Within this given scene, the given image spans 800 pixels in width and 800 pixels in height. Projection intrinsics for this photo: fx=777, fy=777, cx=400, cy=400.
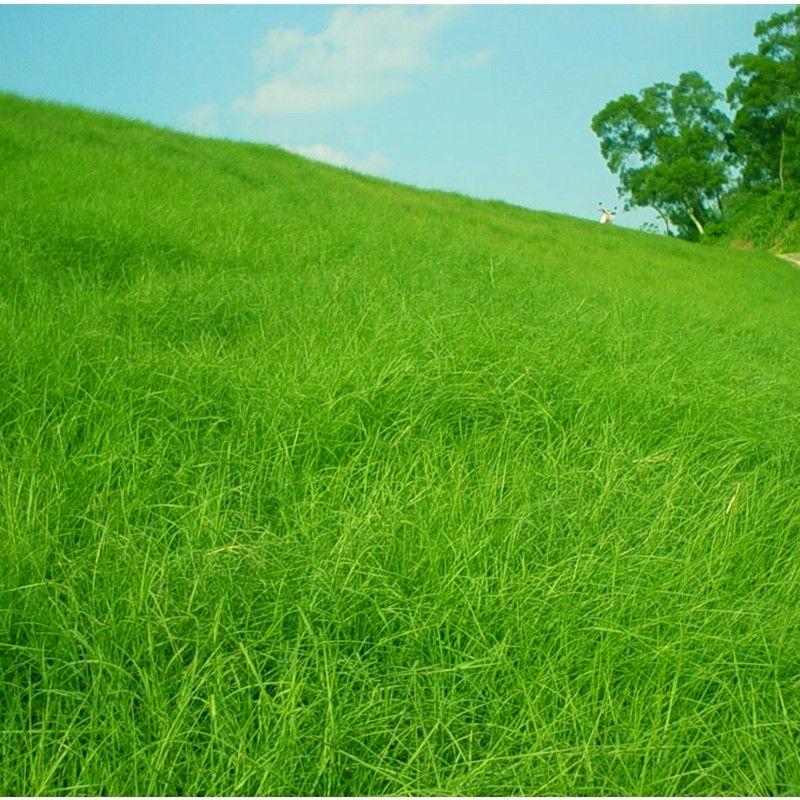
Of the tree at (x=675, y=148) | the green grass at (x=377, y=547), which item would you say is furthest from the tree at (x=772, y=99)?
the green grass at (x=377, y=547)

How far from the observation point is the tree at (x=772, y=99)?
22.2 meters

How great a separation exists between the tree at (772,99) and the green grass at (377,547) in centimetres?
2201

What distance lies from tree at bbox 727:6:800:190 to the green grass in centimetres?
2201

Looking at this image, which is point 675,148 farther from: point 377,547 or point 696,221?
point 377,547

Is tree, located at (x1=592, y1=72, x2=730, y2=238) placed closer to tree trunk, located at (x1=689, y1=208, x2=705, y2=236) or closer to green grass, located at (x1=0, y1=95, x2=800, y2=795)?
tree trunk, located at (x1=689, y1=208, x2=705, y2=236)

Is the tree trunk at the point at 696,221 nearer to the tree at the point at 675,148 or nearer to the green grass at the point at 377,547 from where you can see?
the tree at the point at 675,148

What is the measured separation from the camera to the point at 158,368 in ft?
9.27

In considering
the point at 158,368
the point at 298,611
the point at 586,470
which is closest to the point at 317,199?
the point at 158,368

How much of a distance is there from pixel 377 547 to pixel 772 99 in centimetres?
2492

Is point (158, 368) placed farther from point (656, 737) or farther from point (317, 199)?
point (317, 199)

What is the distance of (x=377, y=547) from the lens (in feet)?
6.12

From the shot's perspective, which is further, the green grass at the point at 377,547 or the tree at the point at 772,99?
the tree at the point at 772,99

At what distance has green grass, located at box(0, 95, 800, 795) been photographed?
145 cm

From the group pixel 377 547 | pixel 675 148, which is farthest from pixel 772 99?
pixel 377 547
